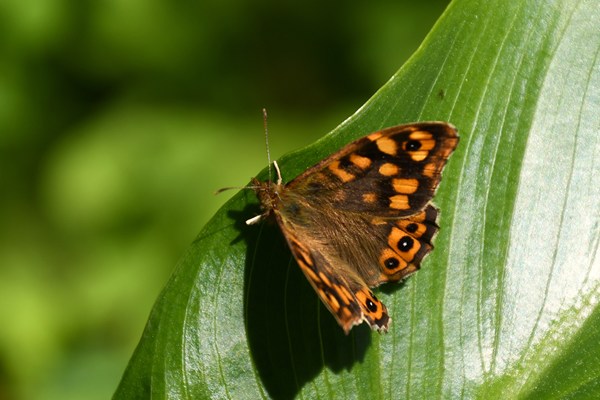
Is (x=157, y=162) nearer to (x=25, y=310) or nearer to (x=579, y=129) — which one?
(x=25, y=310)

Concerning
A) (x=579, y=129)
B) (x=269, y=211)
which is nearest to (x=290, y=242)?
(x=269, y=211)

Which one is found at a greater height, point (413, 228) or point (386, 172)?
point (386, 172)

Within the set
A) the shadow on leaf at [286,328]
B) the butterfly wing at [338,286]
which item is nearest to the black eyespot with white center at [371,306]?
the butterfly wing at [338,286]

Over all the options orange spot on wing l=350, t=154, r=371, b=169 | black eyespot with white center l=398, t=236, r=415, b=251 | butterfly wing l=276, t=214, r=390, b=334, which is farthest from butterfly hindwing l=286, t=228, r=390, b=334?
orange spot on wing l=350, t=154, r=371, b=169

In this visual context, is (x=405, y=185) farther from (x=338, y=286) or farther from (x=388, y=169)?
(x=338, y=286)

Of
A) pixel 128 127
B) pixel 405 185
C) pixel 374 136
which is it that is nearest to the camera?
pixel 374 136

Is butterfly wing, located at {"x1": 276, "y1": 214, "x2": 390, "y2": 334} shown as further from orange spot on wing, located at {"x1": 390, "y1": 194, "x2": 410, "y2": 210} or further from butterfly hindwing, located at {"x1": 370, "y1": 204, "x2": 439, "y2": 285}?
orange spot on wing, located at {"x1": 390, "y1": 194, "x2": 410, "y2": 210}

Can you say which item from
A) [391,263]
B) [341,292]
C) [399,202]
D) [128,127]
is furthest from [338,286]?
[128,127]
